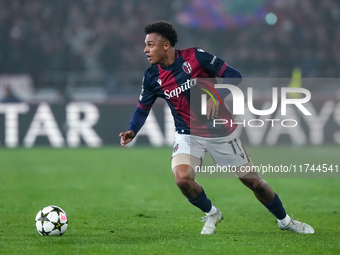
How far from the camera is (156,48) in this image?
705cm

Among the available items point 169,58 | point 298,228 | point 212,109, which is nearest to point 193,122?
point 212,109

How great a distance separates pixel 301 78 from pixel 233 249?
58.9ft

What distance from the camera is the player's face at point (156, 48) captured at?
23.1 ft

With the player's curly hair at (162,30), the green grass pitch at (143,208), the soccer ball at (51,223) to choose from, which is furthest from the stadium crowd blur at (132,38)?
the soccer ball at (51,223)

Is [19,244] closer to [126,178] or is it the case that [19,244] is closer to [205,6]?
[126,178]

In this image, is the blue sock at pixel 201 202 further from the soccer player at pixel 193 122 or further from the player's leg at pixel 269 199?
the player's leg at pixel 269 199

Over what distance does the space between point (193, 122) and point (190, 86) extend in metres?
0.37

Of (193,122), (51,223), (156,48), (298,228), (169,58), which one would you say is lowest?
(298,228)

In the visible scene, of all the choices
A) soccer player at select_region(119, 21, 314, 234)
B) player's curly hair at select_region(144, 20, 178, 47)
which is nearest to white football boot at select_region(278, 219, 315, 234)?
soccer player at select_region(119, 21, 314, 234)

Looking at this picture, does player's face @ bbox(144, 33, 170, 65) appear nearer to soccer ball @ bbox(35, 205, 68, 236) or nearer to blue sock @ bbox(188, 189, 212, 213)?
blue sock @ bbox(188, 189, 212, 213)

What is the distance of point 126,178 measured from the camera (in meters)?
13.6

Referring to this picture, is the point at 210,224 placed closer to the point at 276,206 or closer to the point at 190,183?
the point at 190,183

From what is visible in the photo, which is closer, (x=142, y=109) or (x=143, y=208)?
(x=142, y=109)

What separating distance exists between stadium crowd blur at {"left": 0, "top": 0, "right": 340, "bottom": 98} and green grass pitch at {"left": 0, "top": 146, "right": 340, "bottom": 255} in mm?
6948
